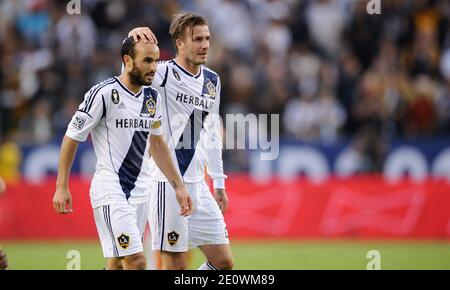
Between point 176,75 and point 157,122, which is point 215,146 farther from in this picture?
point 157,122

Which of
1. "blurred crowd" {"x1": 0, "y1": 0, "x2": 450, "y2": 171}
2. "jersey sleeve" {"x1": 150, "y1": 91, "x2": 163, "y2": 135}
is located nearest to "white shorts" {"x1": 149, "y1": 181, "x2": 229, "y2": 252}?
"jersey sleeve" {"x1": 150, "y1": 91, "x2": 163, "y2": 135}

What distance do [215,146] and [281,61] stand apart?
10489mm

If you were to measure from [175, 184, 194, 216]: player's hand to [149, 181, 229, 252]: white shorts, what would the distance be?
1.03ft

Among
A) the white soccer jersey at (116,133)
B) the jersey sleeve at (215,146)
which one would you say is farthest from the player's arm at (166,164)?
the jersey sleeve at (215,146)

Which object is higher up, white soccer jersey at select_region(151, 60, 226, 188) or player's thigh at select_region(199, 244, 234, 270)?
white soccer jersey at select_region(151, 60, 226, 188)

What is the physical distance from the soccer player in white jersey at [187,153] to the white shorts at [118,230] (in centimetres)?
64

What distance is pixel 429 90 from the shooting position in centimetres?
1948

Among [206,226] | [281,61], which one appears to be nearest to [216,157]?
[206,226]

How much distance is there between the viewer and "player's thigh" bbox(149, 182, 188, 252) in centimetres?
914

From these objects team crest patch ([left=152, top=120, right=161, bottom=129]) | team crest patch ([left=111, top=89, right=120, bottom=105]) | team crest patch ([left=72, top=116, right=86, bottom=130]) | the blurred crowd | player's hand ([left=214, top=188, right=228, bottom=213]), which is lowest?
player's hand ([left=214, top=188, right=228, bottom=213])

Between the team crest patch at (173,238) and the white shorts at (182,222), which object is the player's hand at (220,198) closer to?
the white shorts at (182,222)

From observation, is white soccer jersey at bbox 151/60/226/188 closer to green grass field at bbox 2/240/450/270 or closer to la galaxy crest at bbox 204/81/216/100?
la galaxy crest at bbox 204/81/216/100

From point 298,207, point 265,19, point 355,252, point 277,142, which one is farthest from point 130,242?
point 265,19

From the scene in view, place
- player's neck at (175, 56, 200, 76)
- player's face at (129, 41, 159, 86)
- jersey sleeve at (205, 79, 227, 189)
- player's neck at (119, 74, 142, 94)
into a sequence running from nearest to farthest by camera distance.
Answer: player's face at (129, 41, 159, 86) → player's neck at (119, 74, 142, 94) → player's neck at (175, 56, 200, 76) → jersey sleeve at (205, 79, 227, 189)
